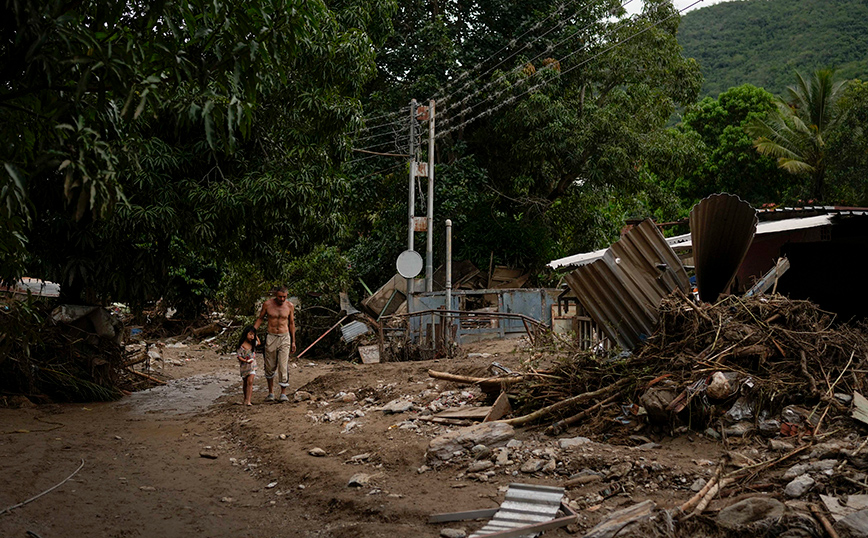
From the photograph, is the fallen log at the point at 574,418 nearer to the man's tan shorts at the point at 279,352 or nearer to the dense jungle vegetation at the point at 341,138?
the dense jungle vegetation at the point at 341,138

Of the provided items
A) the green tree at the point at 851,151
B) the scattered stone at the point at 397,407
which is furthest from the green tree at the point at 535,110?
the scattered stone at the point at 397,407

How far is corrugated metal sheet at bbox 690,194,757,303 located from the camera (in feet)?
24.4

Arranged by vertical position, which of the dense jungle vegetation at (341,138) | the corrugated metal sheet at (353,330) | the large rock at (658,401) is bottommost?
the corrugated metal sheet at (353,330)

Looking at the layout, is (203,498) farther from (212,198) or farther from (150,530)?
(212,198)

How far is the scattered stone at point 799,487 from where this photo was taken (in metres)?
4.69

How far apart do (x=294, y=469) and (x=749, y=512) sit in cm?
426

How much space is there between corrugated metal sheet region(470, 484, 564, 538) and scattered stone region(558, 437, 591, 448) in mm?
996

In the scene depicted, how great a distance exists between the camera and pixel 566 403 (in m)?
6.88

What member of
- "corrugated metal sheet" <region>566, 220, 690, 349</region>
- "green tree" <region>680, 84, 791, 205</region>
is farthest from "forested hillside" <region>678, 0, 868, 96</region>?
"corrugated metal sheet" <region>566, 220, 690, 349</region>

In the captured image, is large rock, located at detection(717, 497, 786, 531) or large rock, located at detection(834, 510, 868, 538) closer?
large rock, located at detection(834, 510, 868, 538)

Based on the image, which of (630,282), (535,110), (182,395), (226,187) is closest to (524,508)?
(630,282)

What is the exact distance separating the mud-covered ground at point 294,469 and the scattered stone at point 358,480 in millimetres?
38

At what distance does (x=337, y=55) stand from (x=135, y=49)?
22.7ft

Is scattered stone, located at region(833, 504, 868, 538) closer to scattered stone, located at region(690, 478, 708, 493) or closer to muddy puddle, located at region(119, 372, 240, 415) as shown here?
scattered stone, located at region(690, 478, 708, 493)
